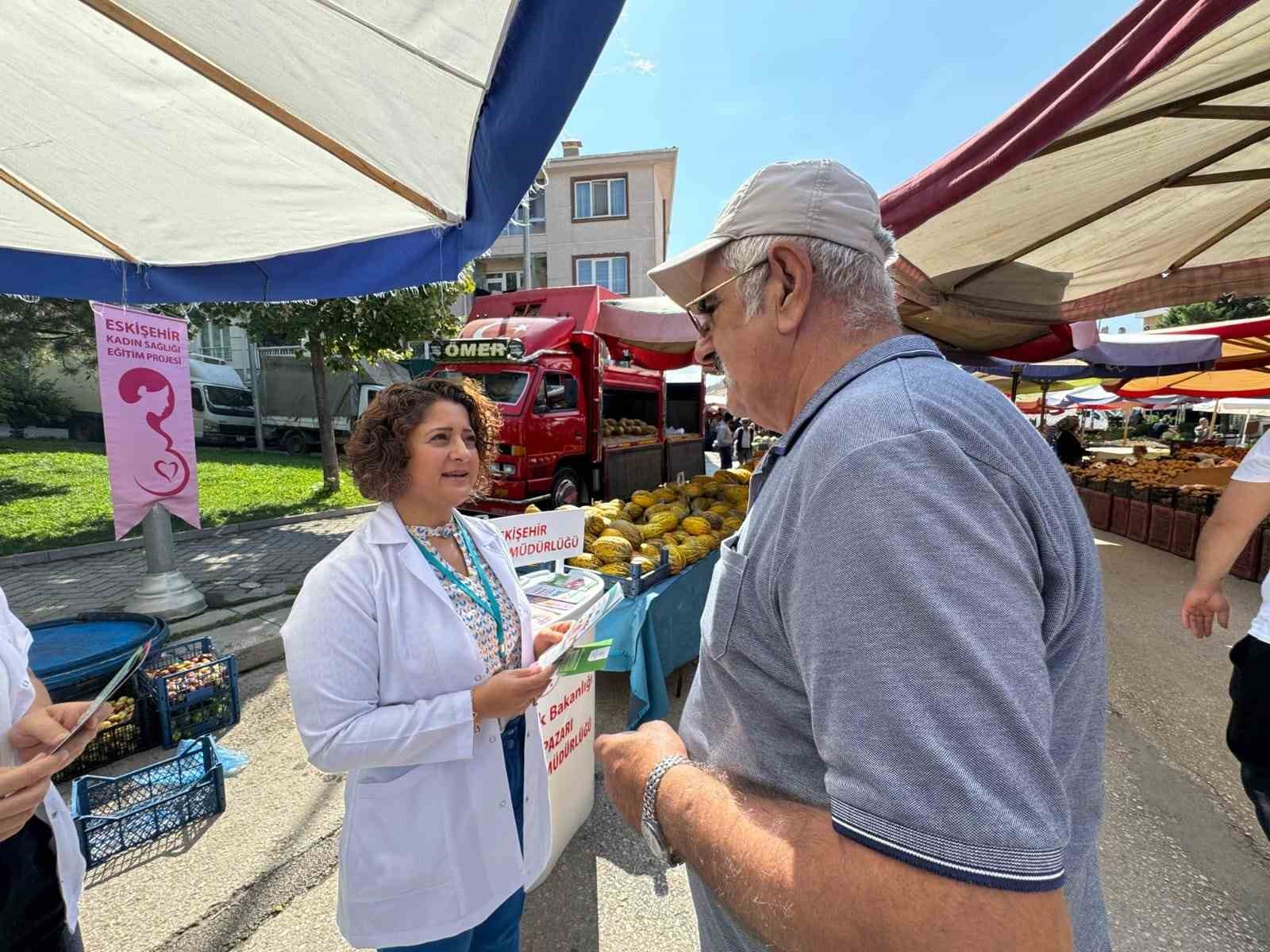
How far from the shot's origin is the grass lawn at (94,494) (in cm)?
820

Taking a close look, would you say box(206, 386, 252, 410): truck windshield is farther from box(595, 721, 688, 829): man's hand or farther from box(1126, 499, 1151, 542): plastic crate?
box(1126, 499, 1151, 542): plastic crate

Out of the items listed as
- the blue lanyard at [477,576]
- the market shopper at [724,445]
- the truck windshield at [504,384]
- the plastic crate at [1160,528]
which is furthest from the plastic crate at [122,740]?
the market shopper at [724,445]

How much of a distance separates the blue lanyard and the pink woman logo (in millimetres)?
4197

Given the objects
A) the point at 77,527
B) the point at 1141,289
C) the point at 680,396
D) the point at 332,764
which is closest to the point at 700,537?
the point at 332,764

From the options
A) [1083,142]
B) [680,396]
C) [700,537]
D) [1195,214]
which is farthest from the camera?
[680,396]

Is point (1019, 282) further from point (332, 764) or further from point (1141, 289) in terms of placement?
point (332, 764)

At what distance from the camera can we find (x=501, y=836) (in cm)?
164

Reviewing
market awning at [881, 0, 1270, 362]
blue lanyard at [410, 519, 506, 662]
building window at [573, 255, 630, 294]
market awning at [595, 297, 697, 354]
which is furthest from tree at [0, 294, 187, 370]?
building window at [573, 255, 630, 294]

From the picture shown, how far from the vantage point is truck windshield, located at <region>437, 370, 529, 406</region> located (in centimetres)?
885

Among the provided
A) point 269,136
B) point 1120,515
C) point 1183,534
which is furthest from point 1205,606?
point 1120,515

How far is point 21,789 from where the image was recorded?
1.31 meters

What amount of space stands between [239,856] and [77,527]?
8612mm

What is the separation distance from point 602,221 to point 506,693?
945 inches

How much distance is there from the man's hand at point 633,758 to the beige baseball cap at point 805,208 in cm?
85
